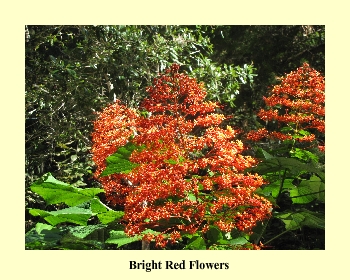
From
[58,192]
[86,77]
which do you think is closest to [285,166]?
[58,192]

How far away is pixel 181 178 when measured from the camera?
2.65m

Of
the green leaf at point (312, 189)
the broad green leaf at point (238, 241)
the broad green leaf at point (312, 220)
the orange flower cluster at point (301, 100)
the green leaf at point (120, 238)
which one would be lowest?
the broad green leaf at point (238, 241)

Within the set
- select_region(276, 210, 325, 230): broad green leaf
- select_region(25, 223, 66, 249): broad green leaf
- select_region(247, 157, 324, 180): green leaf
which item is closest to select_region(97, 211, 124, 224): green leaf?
select_region(25, 223, 66, 249): broad green leaf

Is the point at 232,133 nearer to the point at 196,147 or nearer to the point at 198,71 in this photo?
the point at 196,147

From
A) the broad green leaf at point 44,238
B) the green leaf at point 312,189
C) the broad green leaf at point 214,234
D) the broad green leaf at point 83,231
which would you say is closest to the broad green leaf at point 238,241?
the broad green leaf at point 214,234

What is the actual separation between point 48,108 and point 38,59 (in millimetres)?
739

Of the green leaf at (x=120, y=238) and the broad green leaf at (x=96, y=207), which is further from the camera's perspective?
the broad green leaf at (x=96, y=207)

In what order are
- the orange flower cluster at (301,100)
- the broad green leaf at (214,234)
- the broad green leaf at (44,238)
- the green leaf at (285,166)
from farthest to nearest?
the orange flower cluster at (301,100)
the broad green leaf at (214,234)
the broad green leaf at (44,238)
the green leaf at (285,166)

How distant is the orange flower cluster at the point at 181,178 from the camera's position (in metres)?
2.63

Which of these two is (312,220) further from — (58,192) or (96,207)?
(58,192)

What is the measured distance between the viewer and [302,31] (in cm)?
903

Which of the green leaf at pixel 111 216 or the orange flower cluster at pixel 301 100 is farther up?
the orange flower cluster at pixel 301 100

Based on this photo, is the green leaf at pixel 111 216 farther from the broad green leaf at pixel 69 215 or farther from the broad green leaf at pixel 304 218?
the broad green leaf at pixel 304 218

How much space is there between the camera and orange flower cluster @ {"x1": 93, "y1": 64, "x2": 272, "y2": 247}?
263cm
